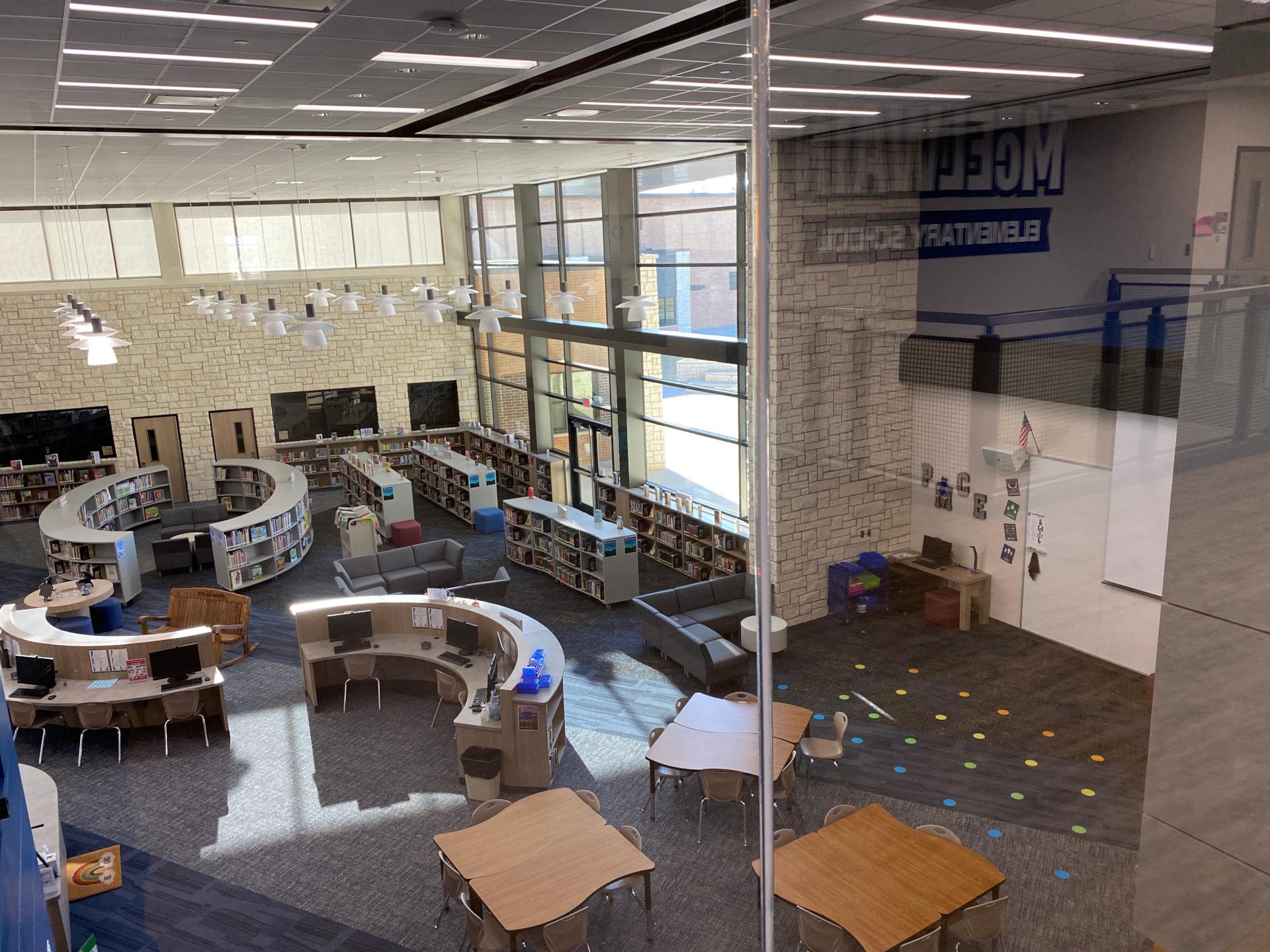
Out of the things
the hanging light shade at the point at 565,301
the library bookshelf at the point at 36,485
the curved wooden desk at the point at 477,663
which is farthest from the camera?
the library bookshelf at the point at 36,485

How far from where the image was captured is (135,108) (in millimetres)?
6109

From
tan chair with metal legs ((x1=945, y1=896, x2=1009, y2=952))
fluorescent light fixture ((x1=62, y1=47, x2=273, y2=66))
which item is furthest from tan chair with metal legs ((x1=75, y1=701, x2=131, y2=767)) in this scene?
tan chair with metal legs ((x1=945, y1=896, x2=1009, y2=952))

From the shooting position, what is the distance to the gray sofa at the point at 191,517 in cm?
1408

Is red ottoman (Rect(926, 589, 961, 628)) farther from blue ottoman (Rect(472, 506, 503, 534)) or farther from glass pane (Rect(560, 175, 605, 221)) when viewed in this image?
blue ottoman (Rect(472, 506, 503, 534))

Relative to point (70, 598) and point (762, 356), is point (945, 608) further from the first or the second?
point (70, 598)

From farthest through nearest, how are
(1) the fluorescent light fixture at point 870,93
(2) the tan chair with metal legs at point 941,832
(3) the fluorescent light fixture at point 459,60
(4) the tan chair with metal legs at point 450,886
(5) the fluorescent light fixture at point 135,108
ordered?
(5) the fluorescent light fixture at point 135,108 < (4) the tan chair with metal legs at point 450,886 < (3) the fluorescent light fixture at point 459,60 < (2) the tan chair with metal legs at point 941,832 < (1) the fluorescent light fixture at point 870,93

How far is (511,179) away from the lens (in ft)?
46.5

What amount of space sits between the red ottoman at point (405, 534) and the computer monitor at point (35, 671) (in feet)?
18.9

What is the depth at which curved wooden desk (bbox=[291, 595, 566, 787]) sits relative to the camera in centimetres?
719

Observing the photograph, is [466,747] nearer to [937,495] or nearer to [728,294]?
[937,495]

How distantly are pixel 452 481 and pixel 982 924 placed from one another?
1224cm

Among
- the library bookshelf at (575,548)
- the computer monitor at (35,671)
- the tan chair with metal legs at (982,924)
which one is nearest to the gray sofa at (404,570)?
the library bookshelf at (575,548)

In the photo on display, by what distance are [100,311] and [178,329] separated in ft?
3.98

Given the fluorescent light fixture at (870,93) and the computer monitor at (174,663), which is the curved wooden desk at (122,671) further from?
the fluorescent light fixture at (870,93)
